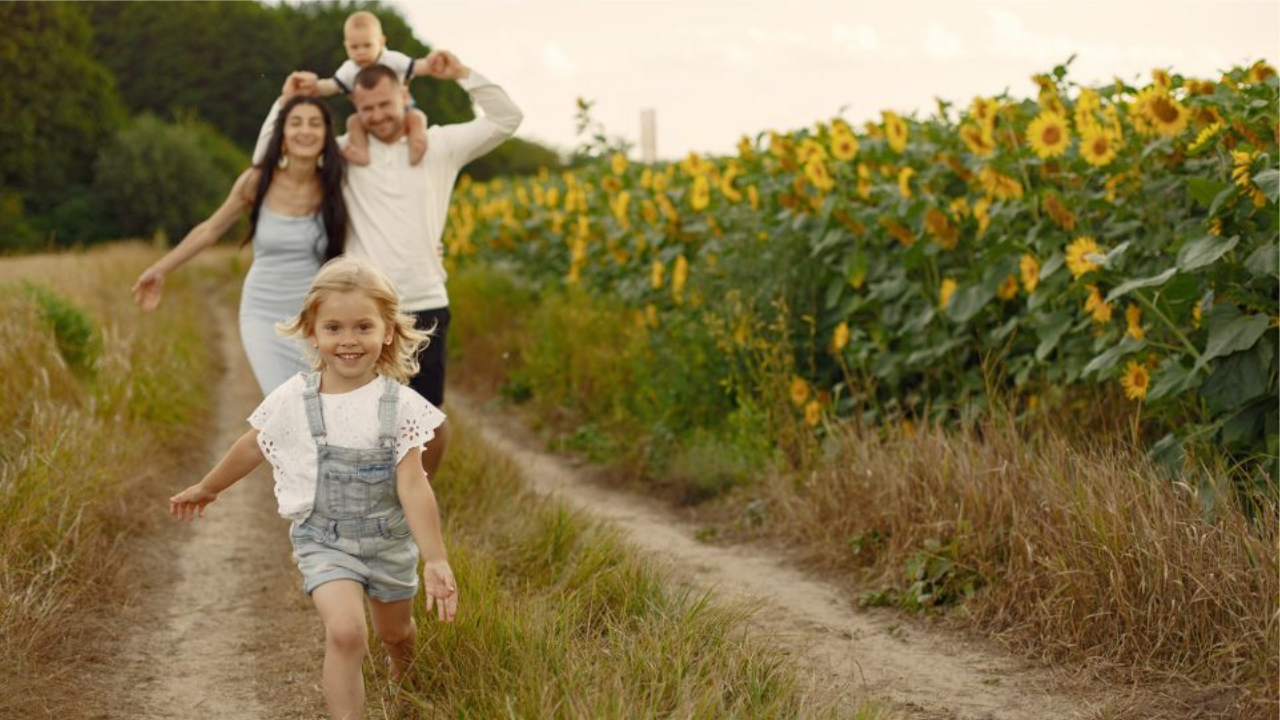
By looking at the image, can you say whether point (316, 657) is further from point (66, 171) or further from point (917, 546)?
point (66, 171)

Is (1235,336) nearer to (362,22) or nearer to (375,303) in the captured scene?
(375,303)

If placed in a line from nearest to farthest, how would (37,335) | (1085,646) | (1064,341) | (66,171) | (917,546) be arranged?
1. (1085,646)
2. (917,546)
3. (1064,341)
4. (37,335)
5. (66,171)

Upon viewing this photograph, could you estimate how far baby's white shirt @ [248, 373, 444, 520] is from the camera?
3.60 metres

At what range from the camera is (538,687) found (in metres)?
3.46

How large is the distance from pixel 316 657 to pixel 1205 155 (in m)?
3.82

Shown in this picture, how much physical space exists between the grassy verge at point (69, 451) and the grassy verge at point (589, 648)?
4.37ft

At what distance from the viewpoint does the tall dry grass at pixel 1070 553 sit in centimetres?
398

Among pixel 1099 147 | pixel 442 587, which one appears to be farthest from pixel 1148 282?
pixel 442 587

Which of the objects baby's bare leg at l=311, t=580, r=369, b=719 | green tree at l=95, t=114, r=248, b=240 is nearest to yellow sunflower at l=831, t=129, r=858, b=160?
baby's bare leg at l=311, t=580, r=369, b=719

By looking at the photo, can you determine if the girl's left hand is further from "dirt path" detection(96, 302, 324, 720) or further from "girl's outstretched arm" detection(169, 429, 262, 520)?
"dirt path" detection(96, 302, 324, 720)

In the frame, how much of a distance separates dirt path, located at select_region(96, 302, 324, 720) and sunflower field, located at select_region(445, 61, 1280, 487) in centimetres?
255

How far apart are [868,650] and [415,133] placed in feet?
8.67

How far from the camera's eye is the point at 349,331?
357 cm

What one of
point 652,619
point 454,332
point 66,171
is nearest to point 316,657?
point 652,619
